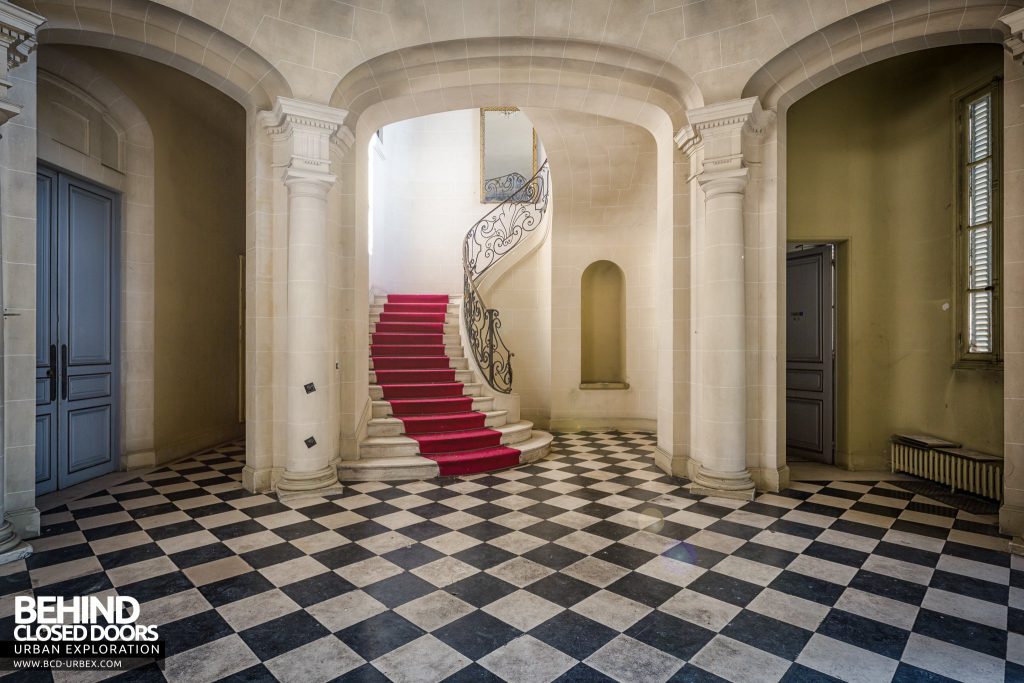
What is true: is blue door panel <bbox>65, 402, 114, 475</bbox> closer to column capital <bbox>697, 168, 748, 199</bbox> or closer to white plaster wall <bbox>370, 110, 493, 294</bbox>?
white plaster wall <bbox>370, 110, 493, 294</bbox>

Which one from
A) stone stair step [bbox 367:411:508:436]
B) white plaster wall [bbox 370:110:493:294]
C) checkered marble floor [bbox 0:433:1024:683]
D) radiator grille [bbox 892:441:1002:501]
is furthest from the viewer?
white plaster wall [bbox 370:110:493:294]

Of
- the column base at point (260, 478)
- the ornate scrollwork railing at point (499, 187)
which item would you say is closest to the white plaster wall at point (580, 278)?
the ornate scrollwork railing at point (499, 187)

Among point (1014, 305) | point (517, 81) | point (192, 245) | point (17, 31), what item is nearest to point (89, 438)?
point (192, 245)

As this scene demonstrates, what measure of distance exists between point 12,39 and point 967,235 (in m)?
7.72

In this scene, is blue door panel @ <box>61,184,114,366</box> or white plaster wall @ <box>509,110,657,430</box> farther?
white plaster wall @ <box>509,110,657,430</box>

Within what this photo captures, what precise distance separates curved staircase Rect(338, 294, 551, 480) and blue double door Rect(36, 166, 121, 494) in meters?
2.49

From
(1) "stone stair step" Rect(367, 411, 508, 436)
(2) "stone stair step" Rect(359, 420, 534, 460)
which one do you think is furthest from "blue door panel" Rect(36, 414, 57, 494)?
(1) "stone stair step" Rect(367, 411, 508, 436)

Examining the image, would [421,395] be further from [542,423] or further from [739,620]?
[739,620]

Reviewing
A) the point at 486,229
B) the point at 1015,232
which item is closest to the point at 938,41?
the point at 1015,232

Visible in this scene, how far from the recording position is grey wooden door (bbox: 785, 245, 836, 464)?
5969 millimetres

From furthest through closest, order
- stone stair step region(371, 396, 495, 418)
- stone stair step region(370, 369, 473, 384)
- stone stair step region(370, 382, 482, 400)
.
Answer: stone stair step region(370, 369, 473, 384), stone stair step region(370, 382, 482, 400), stone stair step region(371, 396, 495, 418)

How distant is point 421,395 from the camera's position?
6715 mm

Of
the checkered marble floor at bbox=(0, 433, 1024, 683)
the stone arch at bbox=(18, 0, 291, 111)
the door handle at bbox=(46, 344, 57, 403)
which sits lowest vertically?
the checkered marble floor at bbox=(0, 433, 1024, 683)

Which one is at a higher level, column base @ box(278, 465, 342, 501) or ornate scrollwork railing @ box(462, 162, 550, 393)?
ornate scrollwork railing @ box(462, 162, 550, 393)
